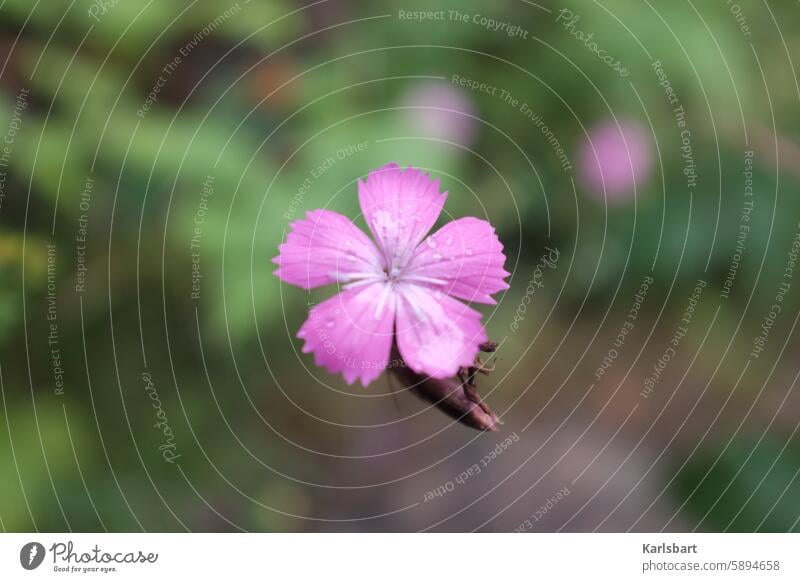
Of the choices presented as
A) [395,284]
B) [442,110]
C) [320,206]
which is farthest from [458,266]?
[442,110]

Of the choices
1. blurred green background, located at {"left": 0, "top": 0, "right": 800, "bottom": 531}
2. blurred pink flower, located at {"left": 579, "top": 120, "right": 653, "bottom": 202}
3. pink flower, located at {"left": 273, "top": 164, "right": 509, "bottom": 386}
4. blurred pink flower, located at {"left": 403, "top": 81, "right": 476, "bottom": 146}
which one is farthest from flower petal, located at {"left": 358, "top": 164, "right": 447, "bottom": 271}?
blurred pink flower, located at {"left": 579, "top": 120, "right": 653, "bottom": 202}

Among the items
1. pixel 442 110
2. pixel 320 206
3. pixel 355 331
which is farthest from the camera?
pixel 442 110

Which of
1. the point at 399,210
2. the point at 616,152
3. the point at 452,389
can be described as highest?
the point at 616,152

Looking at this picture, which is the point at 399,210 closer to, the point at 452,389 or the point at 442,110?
the point at 452,389

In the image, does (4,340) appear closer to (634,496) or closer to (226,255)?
(226,255)

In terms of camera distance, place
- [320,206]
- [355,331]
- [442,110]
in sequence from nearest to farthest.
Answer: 1. [355,331]
2. [320,206]
3. [442,110]

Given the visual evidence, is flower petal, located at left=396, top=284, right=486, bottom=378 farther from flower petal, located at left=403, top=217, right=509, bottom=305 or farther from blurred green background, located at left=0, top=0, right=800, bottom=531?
blurred green background, located at left=0, top=0, right=800, bottom=531
